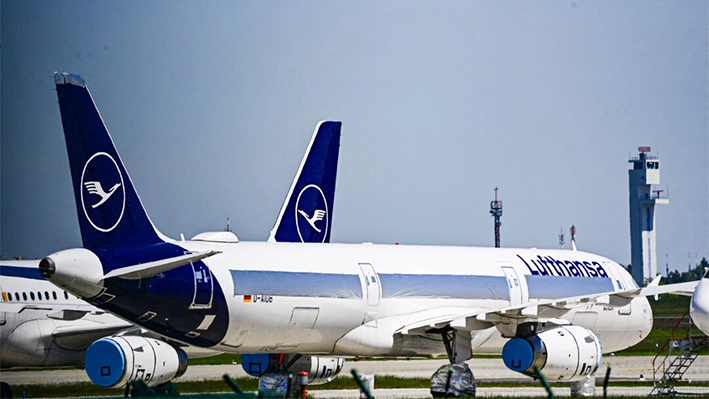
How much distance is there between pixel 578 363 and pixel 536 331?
122 centimetres

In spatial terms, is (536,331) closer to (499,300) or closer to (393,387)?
(499,300)

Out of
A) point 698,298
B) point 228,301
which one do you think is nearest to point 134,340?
point 228,301

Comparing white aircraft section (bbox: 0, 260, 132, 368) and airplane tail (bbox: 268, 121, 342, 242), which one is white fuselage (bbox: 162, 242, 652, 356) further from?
white aircraft section (bbox: 0, 260, 132, 368)

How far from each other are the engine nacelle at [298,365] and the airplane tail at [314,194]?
5.28 m

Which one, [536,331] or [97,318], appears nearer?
[536,331]

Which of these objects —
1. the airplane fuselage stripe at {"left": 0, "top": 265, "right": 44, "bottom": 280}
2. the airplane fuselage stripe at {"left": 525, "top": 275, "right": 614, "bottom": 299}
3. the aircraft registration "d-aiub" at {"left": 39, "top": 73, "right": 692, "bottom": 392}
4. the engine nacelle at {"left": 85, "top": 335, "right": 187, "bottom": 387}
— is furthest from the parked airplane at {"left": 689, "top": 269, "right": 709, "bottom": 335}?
the airplane fuselage stripe at {"left": 0, "top": 265, "right": 44, "bottom": 280}

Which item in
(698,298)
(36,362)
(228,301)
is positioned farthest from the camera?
(36,362)

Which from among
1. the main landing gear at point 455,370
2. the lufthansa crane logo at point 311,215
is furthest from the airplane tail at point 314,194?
the main landing gear at point 455,370

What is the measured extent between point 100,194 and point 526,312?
10.0 m

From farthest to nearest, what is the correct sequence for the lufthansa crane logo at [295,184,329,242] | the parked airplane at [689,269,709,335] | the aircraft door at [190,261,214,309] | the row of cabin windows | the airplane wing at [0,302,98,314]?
1. the lufthansa crane logo at [295,184,329,242]
2. the row of cabin windows
3. the airplane wing at [0,302,98,314]
4. the parked airplane at [689,269,709,335]
5. the aircraft door at [190,261,214,309]

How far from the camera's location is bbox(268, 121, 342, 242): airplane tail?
118ft

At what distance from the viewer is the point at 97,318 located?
117ft

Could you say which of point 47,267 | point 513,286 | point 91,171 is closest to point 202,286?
point 91,171

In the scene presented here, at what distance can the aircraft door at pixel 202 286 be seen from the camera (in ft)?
78.3
